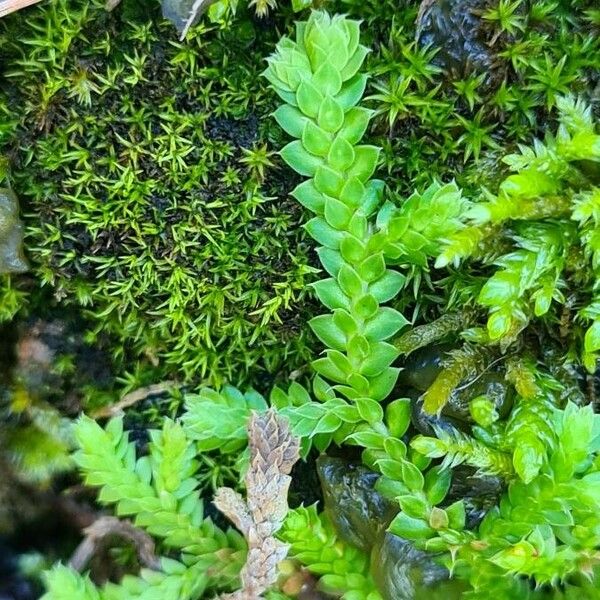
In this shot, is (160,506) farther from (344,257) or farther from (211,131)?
(211,131)

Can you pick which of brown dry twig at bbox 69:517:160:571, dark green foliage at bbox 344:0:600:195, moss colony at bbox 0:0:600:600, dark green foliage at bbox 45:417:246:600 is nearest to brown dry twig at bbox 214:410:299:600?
moss colony at bbox 0:0:600:600

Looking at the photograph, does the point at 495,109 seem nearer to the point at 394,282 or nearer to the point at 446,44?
the point at 446,44

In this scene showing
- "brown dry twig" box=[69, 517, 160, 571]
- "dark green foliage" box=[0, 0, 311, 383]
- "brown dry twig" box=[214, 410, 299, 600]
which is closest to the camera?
"brown dry twig" box=[214, 410, 299, 600]

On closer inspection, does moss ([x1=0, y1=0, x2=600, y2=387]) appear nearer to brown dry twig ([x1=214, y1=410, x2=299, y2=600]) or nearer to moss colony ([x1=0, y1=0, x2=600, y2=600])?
moss colony ([x1=0, y1=0, x2=600, y2=600])

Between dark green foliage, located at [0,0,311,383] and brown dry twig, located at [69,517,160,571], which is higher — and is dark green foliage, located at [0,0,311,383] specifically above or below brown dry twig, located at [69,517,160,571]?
above

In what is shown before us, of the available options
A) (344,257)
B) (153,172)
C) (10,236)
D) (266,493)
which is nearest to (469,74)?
(344,257)
